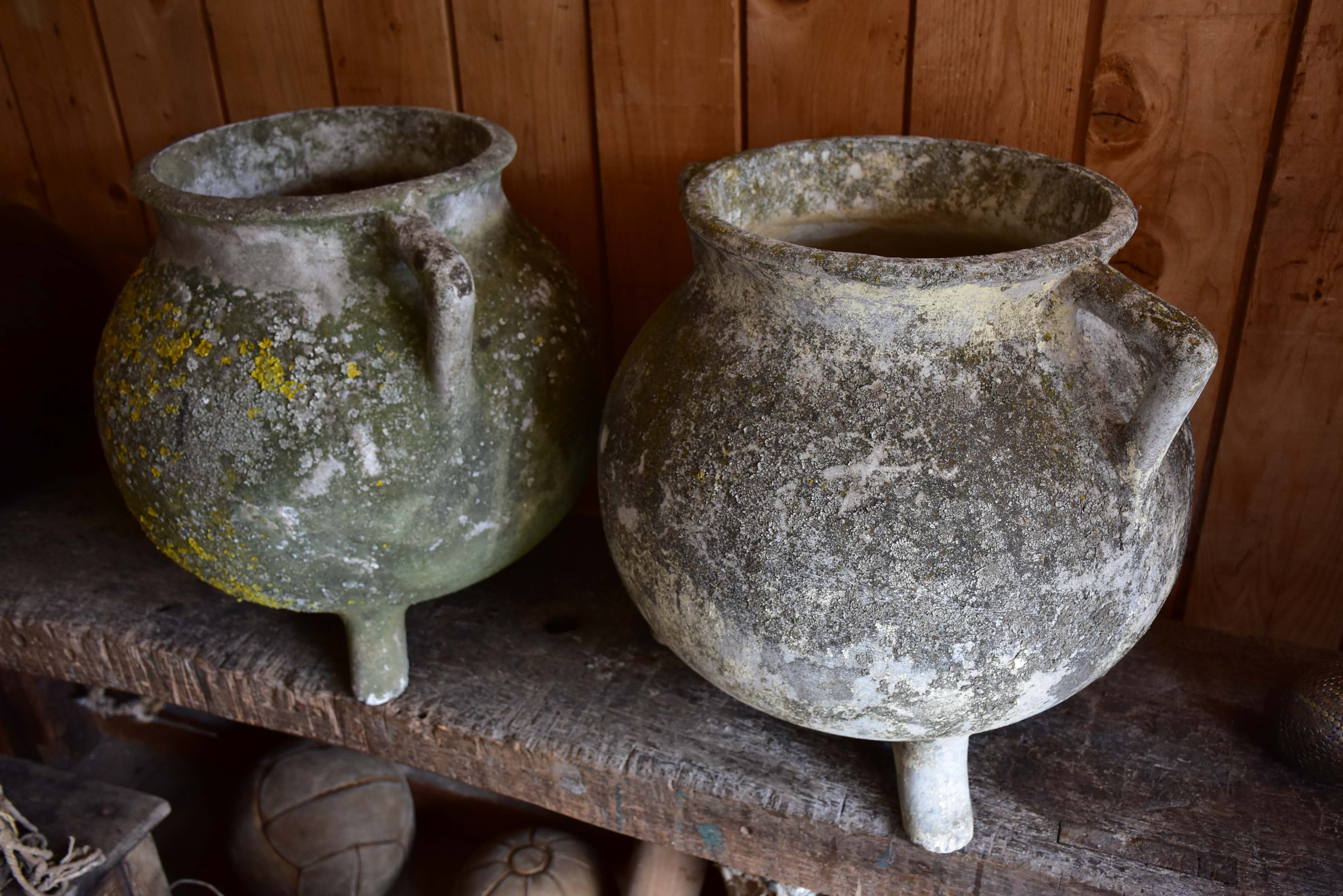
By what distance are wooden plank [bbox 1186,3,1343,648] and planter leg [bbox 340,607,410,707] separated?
0.93 meters

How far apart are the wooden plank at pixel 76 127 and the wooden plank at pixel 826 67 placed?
3.09 ft

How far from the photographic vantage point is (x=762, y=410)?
2.63ft

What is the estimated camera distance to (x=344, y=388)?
930 millimetres

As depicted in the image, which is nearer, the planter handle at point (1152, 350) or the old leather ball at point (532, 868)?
the planter handle at point (1152, 350)

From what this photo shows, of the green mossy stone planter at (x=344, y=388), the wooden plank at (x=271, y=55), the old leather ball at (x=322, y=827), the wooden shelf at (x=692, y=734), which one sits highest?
the wooden plank at (x=271, y=55)

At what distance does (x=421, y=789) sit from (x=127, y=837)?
473 mm

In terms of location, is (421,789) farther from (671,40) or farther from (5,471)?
(671,40)

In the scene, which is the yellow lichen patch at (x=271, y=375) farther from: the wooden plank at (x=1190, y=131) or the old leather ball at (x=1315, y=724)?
the old leather ball at (x=1315, y=724)

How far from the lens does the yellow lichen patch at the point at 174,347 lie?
0.95 metres

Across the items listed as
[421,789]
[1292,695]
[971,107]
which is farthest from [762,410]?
[421,789]

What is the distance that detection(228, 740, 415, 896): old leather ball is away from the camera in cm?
142

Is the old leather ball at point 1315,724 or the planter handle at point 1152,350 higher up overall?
the planter handle at point 1152,350

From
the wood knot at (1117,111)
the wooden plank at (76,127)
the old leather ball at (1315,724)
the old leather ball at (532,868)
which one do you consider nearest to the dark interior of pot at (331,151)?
the wooden plank at (76,127)

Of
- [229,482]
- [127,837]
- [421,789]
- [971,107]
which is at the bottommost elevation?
[421,789]
